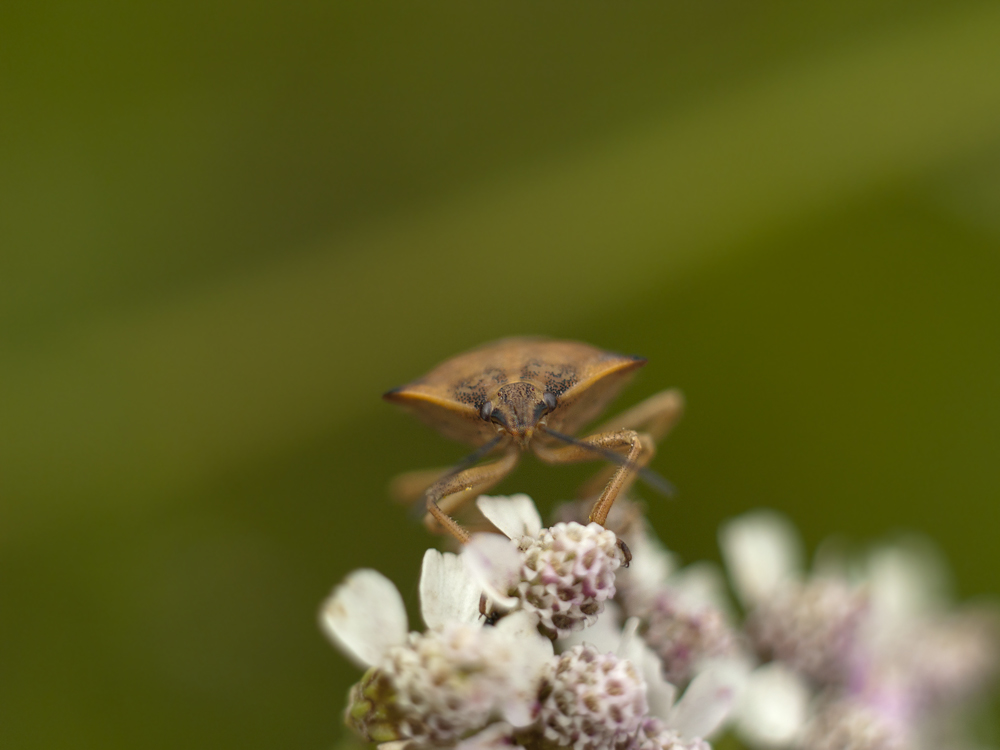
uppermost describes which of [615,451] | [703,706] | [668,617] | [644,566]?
[615,451]

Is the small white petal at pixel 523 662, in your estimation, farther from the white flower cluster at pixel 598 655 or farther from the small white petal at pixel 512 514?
the small white petal at pixel 512 514

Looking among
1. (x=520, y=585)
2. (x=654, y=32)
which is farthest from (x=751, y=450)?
(x=520, y=585)

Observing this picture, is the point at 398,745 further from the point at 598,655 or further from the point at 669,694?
the point at 669,694

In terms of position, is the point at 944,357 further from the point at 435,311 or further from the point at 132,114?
the point at 132,114

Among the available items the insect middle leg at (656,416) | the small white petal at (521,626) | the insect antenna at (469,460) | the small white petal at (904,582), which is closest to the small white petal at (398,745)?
the small white petal at (521,626)

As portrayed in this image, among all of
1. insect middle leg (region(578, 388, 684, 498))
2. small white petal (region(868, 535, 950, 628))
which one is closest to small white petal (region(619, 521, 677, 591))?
insect middle leg (region(578, 388, 684, 498))

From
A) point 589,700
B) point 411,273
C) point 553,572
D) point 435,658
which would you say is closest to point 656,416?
point 553,572
